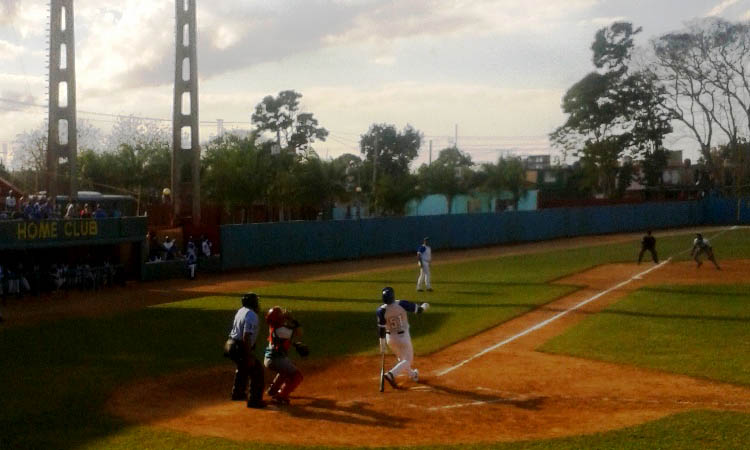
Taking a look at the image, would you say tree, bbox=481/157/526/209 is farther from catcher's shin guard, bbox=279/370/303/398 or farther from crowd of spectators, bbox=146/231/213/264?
catcher's shin guard, bbox=279/370/303/398

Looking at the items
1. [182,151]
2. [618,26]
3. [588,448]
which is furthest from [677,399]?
[618,26]

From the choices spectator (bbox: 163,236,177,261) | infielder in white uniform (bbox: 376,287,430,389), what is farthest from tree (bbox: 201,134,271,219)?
infielder in white uniform (bbox: 376,287,430,389)

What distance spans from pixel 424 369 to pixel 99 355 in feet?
25.6

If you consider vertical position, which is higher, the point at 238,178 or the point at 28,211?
the point at 238,178

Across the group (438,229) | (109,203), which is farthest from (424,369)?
(438,229)

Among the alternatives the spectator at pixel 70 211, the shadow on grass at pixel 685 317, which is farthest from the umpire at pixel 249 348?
the spectator at pixel 70 211

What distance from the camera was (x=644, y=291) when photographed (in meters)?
29.8

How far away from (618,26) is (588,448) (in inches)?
3351

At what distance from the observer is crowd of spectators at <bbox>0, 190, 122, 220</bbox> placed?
1250 inches

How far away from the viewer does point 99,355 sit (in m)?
19.4

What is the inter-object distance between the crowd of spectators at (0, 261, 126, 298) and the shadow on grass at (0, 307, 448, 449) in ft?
Result: 23.3

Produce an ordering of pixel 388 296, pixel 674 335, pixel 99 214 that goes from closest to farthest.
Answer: pixel 388 296, pixel 674 335, pixel 99 214

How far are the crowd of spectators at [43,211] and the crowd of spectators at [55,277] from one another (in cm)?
204

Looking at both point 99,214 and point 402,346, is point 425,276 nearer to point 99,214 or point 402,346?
point 99,214
